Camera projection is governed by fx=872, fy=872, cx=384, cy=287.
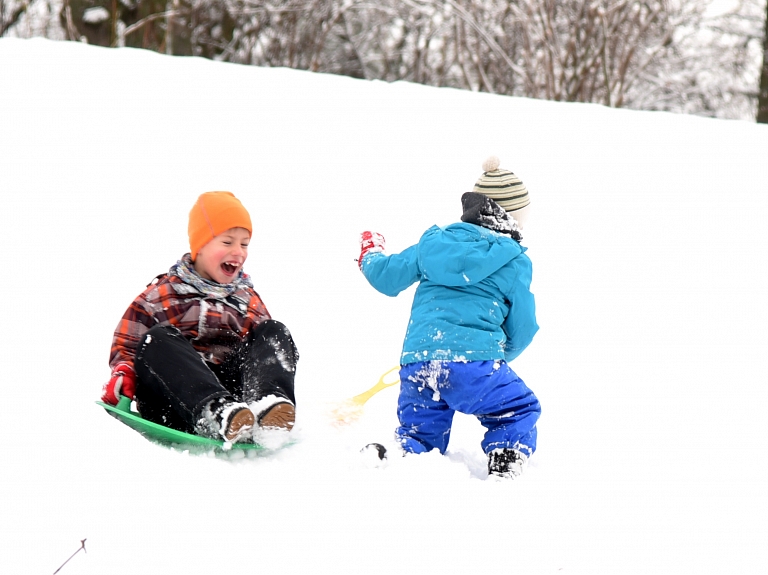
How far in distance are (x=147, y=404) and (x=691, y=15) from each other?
10740mm

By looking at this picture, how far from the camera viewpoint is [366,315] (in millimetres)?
4102

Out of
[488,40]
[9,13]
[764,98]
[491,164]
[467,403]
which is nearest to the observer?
[467,403]

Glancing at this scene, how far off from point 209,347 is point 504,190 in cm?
106

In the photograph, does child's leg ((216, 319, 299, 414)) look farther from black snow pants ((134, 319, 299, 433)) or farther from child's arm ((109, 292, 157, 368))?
child's arm ((109, 292, 157, 368))

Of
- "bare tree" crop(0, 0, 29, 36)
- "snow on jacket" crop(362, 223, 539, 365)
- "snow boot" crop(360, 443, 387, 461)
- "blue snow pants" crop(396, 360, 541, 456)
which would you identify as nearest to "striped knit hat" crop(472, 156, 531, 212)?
"snow on jacket" crop(362, 223, 539, 365)

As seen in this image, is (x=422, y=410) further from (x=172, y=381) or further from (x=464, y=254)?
(x=172, y=381)

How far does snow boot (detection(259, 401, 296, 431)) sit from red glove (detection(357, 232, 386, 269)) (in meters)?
0.62

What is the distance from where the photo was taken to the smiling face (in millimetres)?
2787

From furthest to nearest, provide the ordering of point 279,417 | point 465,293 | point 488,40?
point 488,40
point 465,293
point 279,417

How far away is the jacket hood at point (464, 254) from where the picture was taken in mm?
2576

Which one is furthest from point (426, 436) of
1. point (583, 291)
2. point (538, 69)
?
point (538, 69)

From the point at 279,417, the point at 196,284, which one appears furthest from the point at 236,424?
the point at 196,284

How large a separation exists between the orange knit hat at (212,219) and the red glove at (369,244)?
1.26 ft

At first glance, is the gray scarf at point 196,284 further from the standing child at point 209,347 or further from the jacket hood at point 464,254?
the jacket hood at point 464,254
